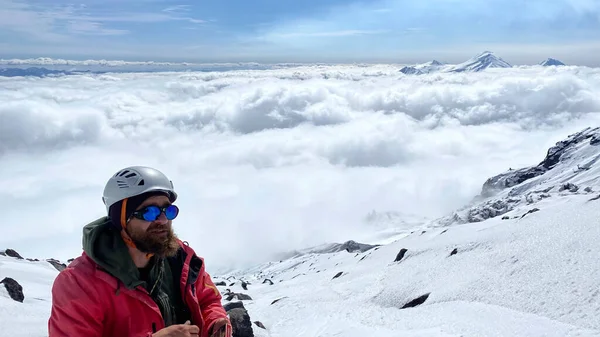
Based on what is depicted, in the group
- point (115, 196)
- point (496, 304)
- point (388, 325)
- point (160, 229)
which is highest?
point (115, 196)

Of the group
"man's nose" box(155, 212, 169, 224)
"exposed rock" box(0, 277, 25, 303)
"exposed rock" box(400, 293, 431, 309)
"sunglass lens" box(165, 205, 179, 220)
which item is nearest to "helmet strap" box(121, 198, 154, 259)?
"man's nose" box(155, 212, 169, 224)

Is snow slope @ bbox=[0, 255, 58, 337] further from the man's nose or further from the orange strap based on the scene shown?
the man's nose

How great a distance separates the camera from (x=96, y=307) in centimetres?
463

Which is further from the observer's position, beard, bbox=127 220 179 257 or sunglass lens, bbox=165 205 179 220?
sunglass lens, bbox=165 205 179 220

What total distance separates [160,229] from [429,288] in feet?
70.9

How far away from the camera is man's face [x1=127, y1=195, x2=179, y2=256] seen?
17.0 ft

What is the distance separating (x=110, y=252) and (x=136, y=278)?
403 millimetres

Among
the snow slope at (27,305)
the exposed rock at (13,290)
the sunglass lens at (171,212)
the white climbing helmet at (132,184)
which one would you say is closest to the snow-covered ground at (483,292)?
the snow slope at (27,305)

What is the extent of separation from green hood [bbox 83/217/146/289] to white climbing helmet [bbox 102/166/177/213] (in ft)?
1.03

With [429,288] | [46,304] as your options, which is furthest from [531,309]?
[46,304]

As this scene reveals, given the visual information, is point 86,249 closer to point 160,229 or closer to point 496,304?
point 160,229

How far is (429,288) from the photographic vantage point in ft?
79.5

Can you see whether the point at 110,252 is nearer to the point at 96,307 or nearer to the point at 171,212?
the point at 96,307

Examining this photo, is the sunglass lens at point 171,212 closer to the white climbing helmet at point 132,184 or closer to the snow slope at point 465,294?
the white climbing helmet at point 132,184
